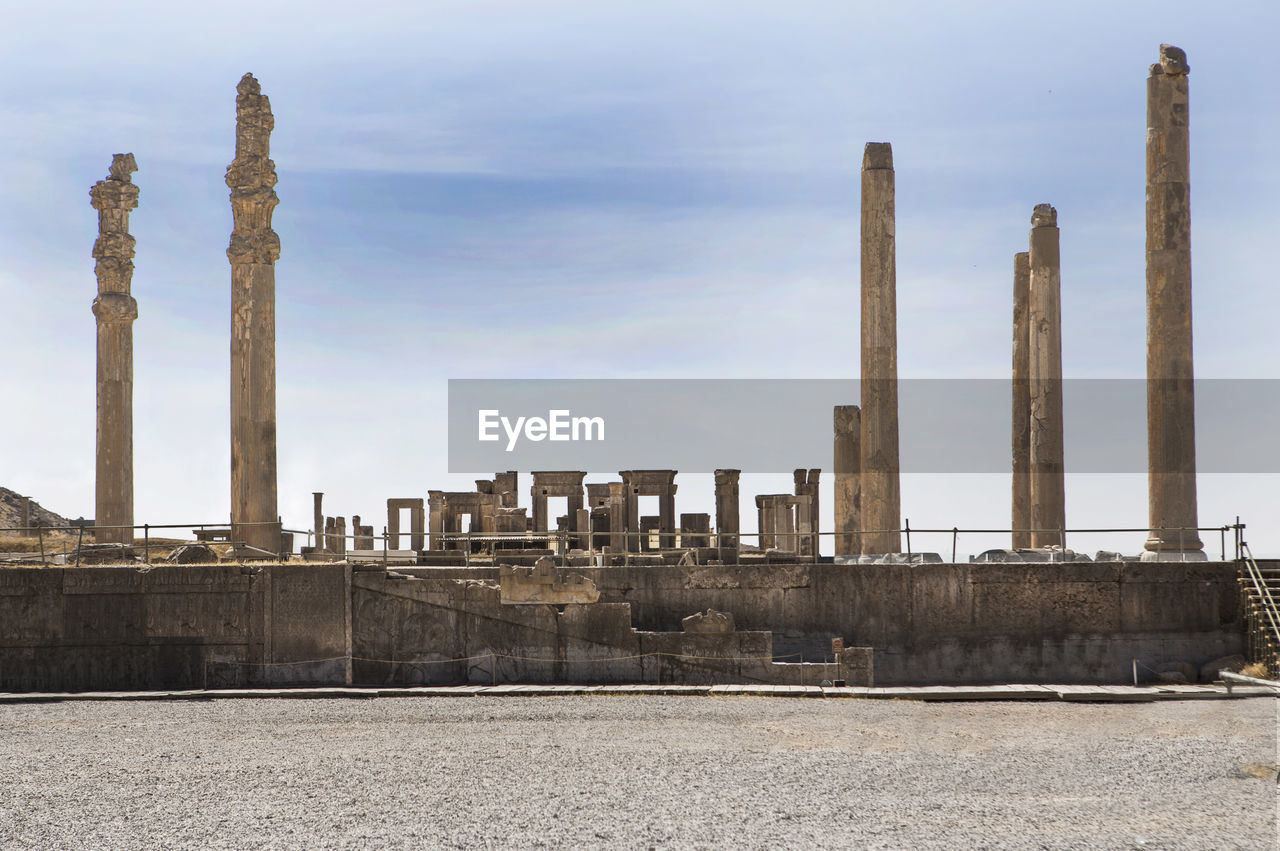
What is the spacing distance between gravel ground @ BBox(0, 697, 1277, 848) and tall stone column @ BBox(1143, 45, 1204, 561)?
6209mm

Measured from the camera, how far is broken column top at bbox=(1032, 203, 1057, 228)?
26.7m

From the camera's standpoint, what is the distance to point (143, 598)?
59.7 ft

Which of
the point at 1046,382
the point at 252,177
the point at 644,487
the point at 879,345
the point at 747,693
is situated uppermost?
the point at 252,177

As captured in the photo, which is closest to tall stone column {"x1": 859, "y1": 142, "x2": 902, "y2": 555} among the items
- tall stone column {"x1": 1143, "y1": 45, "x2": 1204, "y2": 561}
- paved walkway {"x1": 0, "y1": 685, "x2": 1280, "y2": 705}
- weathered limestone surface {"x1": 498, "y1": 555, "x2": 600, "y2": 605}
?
tall stone column {"x1": 1143, "y1": 45, "x2": 1204, "y2": 561}

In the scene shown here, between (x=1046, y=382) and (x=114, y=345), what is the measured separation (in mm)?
20530

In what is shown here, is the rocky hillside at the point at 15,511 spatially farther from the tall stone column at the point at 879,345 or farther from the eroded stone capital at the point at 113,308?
the tall stone column at the point at 879,345

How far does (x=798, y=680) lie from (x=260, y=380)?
38.7ft

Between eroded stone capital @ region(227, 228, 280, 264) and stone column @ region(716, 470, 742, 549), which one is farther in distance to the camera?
stone column @ region(716, 470, 742, 549)

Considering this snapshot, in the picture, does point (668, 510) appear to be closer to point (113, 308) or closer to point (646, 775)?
point (113, 308)

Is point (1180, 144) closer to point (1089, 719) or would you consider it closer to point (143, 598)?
point (1089, 719)

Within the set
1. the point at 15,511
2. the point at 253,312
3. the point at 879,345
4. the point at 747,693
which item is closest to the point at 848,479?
the point at 879,345

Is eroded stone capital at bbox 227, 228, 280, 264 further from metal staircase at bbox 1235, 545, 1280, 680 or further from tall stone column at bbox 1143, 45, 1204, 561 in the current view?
metal staircase at bbox 1235, 545, 1280, 680

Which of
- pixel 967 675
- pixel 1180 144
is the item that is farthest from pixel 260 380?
pixel 1180 144

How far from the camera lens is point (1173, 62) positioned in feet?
69.9
